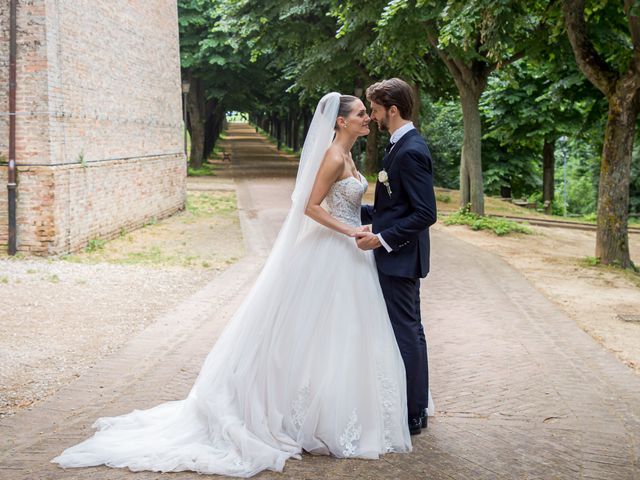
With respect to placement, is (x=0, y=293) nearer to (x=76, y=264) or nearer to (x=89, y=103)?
(x=76, y=264)

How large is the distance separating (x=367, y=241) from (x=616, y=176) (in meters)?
9.12

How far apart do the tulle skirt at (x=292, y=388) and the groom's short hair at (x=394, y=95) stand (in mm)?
884

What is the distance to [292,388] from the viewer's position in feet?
16.2

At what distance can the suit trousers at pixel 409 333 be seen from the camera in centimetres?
516

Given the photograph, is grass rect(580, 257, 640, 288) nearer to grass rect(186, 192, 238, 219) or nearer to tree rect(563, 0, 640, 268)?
tree rect(563, 0, 640, 268)

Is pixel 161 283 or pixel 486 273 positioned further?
pixel 486 273

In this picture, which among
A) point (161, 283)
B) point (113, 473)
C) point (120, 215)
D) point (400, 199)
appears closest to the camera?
point (113, 473)

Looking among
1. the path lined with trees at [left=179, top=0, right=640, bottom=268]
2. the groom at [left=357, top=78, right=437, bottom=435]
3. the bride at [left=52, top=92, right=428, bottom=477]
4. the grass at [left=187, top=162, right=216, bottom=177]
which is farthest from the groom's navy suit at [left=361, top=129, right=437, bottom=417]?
the grass at [left=187, top=162, right=216, bottom=177]

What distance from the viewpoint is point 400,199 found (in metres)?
5.11

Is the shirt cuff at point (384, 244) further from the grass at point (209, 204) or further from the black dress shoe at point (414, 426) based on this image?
the grass at point (209, 204)

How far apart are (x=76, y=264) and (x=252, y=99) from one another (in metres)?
25.6

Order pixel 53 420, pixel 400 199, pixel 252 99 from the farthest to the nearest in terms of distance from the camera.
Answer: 1. pixel 252 99
2. pixel 53 420
3. pixel 400 199

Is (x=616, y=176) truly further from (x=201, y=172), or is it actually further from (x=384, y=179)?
(x=201, y=172)

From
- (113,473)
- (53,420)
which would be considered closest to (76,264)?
(53,420)
